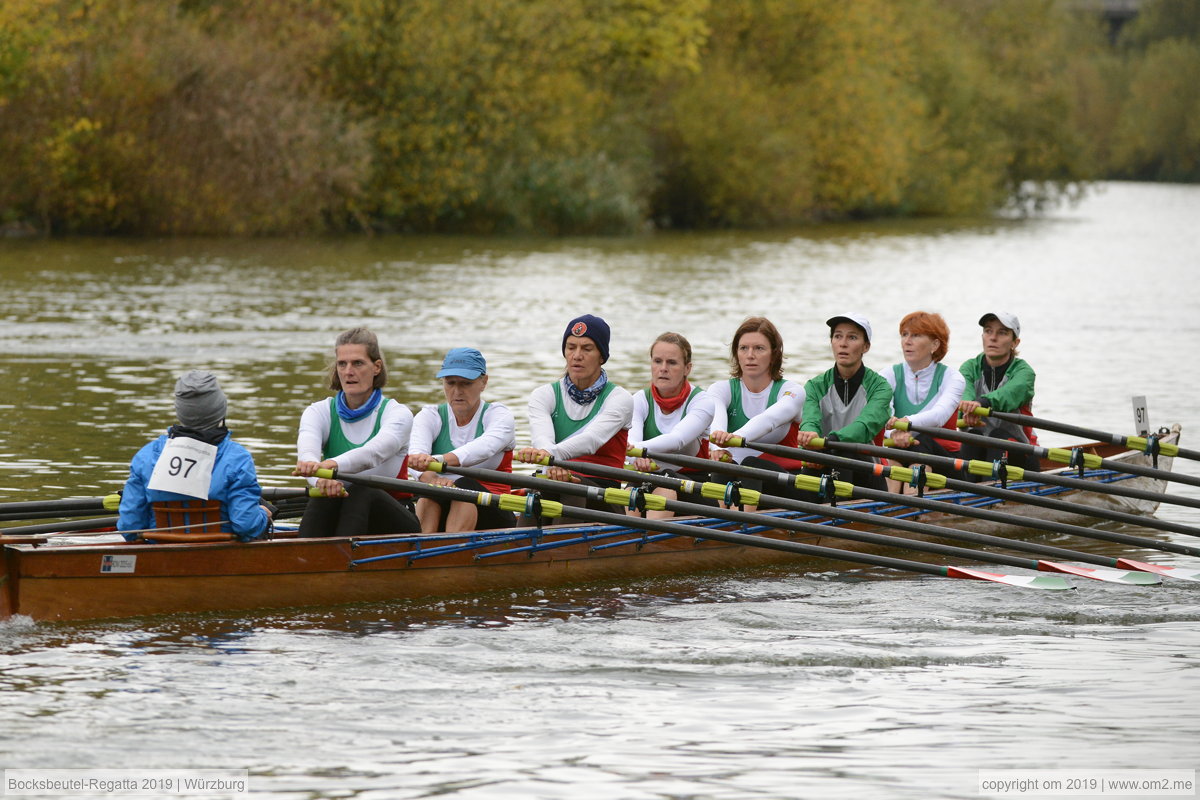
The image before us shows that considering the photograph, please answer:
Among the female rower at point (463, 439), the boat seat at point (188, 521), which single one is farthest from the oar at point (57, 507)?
the female rower at point (463, 439)

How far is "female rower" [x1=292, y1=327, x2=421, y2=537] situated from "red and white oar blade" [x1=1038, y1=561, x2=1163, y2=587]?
3372 millimetres

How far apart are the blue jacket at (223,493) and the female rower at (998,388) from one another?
17.1ft

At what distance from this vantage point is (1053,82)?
5969 centimetres

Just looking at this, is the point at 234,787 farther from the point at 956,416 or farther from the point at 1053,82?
the point at 1053,82

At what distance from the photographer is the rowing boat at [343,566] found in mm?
7355

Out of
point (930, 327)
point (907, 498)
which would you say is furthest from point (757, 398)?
point (930, 327)

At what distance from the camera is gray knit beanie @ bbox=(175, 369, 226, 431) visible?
7.38 meters

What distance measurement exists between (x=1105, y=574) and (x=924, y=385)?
91.5 inches

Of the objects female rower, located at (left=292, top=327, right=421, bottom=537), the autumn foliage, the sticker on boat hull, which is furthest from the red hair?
the autumn foliage

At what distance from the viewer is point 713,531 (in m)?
8.59

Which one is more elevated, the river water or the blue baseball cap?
the blue baseball cap

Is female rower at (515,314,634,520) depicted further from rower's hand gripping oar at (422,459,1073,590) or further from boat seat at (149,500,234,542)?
boat seat at (149,500,234,542)

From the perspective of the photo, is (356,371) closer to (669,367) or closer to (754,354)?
(669,367)

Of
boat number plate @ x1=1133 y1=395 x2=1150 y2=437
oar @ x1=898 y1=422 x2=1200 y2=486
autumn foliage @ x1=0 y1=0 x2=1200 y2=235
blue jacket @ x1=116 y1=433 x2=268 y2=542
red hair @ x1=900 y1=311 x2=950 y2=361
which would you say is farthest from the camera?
autumn foliage @ x1=0 y1=0 x2=1200 y2=235
